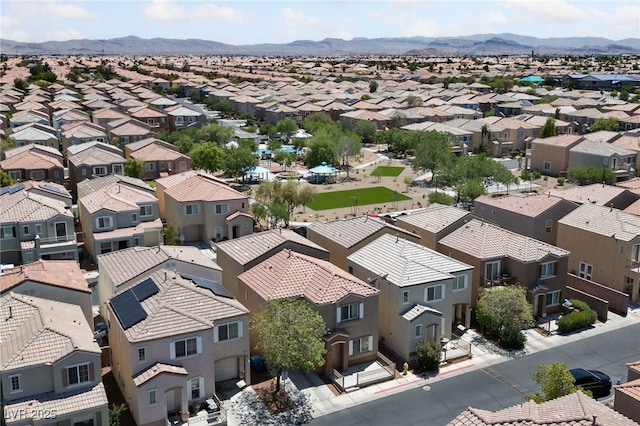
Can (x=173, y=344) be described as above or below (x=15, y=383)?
above

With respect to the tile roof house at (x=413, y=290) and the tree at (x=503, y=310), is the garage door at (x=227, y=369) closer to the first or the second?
the tile roof house at (x=413, y=290)

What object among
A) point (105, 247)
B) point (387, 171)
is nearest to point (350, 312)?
point (105, 247)

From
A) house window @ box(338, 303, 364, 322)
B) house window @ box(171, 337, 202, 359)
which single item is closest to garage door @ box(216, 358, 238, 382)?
house window @ box(171, 337, 202, 359)

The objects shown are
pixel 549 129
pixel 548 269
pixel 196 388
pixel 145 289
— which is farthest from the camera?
pixel 549 129

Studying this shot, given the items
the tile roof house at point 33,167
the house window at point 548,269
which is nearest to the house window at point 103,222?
the tile roof house at point 33,167

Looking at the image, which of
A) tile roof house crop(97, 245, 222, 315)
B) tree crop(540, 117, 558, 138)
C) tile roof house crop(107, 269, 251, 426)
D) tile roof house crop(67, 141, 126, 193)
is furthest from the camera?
tree crop(540, 117, 558, 138)

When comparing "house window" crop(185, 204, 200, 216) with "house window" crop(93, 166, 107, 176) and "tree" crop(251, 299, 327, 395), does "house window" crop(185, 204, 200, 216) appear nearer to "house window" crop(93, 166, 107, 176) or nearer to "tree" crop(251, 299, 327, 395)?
"house window" crop(93, 166, 107, 176)

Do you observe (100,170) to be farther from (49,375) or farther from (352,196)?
(49,375)

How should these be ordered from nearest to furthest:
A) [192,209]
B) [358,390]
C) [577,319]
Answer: [358,390], [577,319], [192,209]
